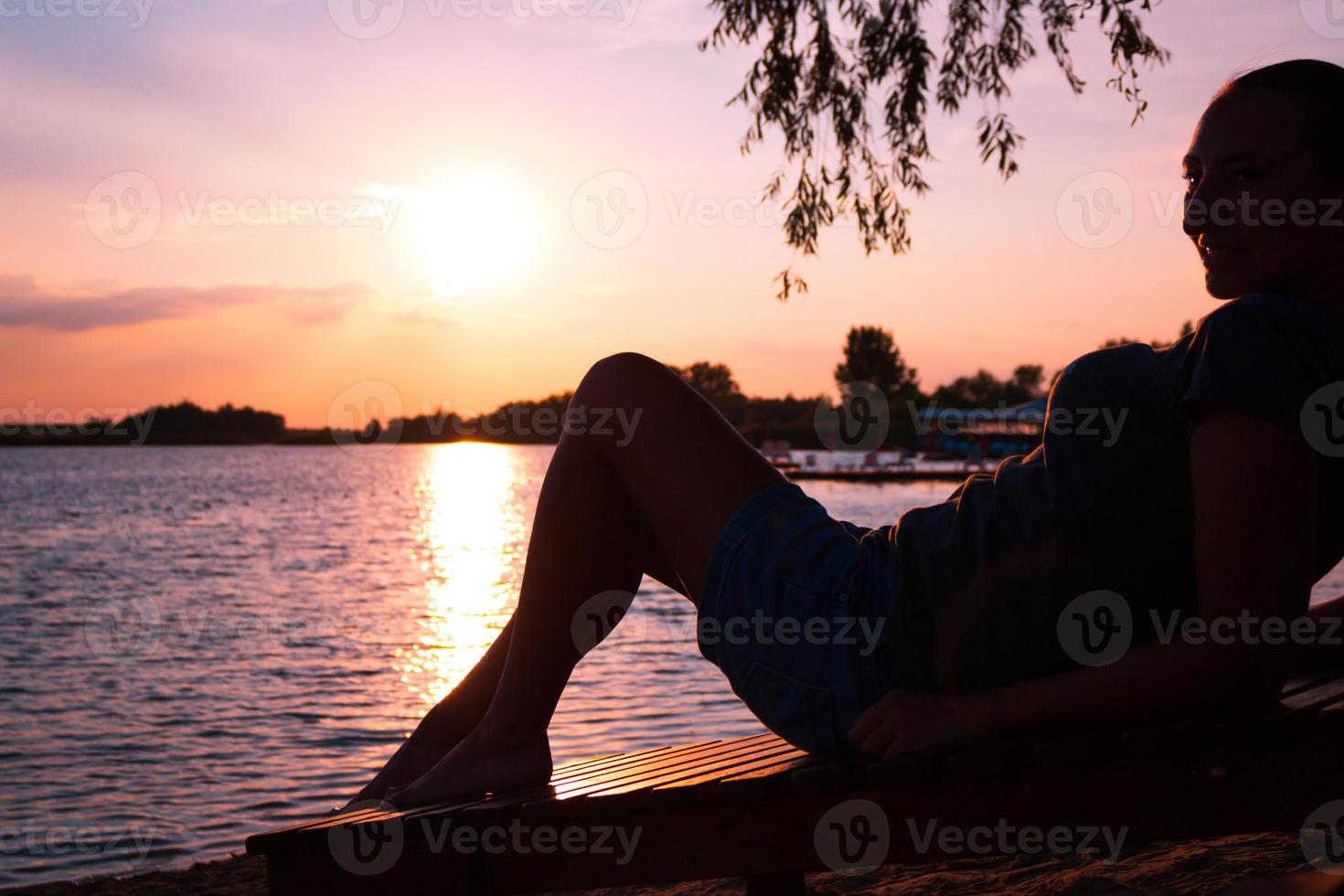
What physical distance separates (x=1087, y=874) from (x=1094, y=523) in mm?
1748

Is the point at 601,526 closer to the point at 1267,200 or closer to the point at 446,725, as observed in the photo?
the point at 446,725

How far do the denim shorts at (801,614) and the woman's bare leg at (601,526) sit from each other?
8 centimetres

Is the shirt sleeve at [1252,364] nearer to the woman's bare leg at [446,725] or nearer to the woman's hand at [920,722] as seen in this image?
the woman's hand at [920,722]

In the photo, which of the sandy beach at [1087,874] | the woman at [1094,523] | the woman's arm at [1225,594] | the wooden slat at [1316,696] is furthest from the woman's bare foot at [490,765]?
the sandy beach at [1087,874]

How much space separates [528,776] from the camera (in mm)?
2170

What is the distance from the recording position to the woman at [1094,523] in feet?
4.81

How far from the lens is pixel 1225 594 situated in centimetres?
145

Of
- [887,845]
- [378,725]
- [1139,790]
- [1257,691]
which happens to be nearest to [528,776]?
[887,845]

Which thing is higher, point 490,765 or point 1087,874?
point 490,765

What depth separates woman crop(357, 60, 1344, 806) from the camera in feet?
4.81

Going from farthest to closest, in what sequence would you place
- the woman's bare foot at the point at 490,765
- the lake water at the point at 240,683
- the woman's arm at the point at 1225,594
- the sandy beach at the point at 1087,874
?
the lake water at the point at 240,683, the sandy beach at the point at 1087,874, the woman's bare foot at the point at 490,765, the woman's arm at the point at 1225,594

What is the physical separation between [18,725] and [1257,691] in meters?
8.06

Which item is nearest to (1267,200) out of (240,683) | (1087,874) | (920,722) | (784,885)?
(920,722)

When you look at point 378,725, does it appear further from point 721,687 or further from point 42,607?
point 42,607
